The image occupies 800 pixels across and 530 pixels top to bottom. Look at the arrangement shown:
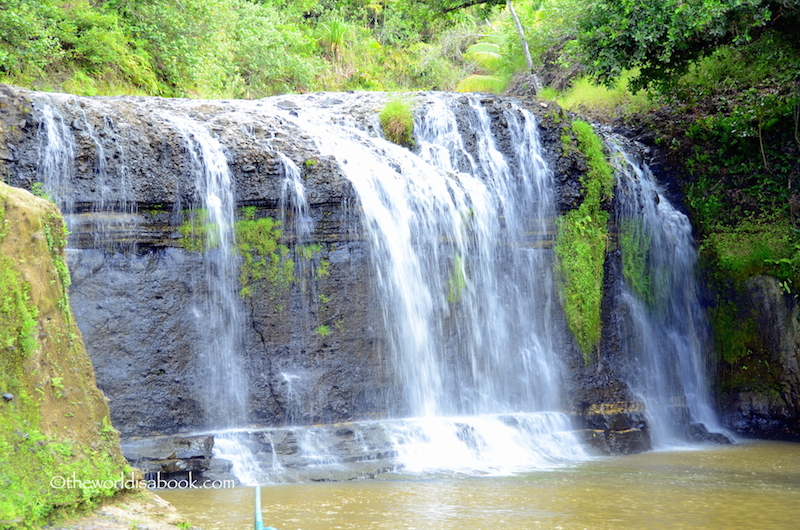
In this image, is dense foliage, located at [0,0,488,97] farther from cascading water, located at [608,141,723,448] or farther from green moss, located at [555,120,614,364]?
cascading water, located at [608,141,723,448]

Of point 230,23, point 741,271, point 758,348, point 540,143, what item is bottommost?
point 758,348

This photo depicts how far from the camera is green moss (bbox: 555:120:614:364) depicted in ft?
37.8

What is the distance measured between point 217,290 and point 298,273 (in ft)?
3.27

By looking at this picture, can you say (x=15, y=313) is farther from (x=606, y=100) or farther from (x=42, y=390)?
(x=606, y=100)

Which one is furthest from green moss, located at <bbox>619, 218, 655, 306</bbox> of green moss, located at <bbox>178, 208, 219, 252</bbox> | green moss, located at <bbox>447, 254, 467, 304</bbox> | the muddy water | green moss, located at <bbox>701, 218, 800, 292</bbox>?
green moss, located at <bbox>178, 208, 219, 252</bbox>

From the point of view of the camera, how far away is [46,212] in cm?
543

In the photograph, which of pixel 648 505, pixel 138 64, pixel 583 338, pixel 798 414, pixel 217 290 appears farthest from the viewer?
pixel 138 64

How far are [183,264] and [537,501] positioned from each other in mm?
4872

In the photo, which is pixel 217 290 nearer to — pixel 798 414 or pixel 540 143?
pixel 540 143

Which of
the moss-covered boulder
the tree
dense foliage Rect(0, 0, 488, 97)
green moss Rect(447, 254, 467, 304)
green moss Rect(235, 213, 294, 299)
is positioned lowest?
the moss-covered boulder

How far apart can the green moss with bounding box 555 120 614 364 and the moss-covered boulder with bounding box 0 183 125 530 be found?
761 centimetres

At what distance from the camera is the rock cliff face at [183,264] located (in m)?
8.78

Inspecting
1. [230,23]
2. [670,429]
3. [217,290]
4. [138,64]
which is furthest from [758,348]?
[230,23]

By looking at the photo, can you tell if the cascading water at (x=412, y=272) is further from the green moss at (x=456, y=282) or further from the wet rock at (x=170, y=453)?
the wet rock at (x=170, y=453)
